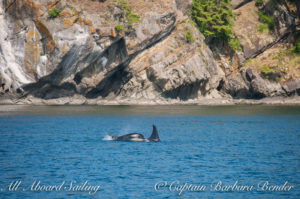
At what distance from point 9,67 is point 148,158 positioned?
167ft

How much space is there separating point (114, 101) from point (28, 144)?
4471 centimetres

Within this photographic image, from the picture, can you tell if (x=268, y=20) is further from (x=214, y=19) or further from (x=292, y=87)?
(x=292, y=87)

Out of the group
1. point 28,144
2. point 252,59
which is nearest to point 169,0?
point 252,59

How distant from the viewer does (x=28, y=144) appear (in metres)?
31.9

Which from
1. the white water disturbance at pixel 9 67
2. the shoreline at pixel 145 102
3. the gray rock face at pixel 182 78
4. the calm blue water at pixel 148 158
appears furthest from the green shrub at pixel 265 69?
the white water disturbance at pixel 9 67

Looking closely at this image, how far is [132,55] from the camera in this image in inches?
3004

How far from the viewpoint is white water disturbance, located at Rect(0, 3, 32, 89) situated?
70.8 m

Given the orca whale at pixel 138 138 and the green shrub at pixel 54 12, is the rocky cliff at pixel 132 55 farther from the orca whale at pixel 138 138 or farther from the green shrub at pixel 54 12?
the orca whale at pixel 138 138

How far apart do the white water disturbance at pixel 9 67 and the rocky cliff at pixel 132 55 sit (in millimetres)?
164

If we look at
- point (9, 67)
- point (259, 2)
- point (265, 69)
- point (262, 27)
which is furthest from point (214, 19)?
point (9, 67)

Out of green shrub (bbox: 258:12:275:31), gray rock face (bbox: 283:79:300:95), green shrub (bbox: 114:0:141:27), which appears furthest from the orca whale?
green shrub (bbox: 258:12:275:31)

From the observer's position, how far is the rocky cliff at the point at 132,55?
70812 millimetres

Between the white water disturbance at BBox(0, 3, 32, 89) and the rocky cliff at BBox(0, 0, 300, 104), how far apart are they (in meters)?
0.16

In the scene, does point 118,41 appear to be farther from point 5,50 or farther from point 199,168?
point 199,168
